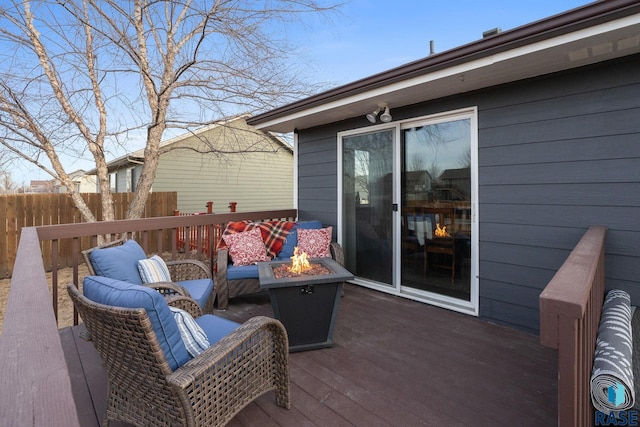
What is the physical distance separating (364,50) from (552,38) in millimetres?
4955

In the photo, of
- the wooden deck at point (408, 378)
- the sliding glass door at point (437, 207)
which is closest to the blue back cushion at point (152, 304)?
the wooden deck at point (408, 378)

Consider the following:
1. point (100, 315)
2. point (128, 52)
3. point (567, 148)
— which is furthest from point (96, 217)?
point (567, 148)

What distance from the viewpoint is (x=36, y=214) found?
654cm

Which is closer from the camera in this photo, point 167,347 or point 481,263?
point 167,347

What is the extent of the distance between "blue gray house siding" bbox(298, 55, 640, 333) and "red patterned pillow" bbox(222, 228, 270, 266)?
228cm

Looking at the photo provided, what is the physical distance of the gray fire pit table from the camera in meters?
2.50

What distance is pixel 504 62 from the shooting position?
A: 8.22ft

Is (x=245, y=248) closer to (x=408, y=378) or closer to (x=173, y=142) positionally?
(x=408, y=378)

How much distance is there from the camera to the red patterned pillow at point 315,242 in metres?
3.96

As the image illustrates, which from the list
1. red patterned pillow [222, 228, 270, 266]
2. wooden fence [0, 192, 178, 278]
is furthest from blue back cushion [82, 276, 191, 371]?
wooden fence [0, 192, 178, 278]

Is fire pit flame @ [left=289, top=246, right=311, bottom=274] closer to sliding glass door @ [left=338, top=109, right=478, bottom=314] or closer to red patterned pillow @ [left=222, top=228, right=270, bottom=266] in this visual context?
red patterned pillow @ [left=222, top=228, right=270, bottom=266]

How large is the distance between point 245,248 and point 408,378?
2208 millimetres

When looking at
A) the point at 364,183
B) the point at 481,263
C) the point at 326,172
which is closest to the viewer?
the point at 481,263

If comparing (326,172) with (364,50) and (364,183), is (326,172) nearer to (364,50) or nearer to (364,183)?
(364,183)
